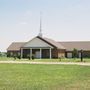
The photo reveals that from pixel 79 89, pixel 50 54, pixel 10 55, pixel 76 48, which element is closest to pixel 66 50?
pixel 76 48

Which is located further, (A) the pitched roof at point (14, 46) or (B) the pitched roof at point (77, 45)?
(A) the pitched roof at point (14, 46)

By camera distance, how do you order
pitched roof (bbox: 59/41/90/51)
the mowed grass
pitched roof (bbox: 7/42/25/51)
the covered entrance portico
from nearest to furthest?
1. the mowed grass
2. the covered entrance portico
3. pitched roof (bbox: 59/41/90/51)
4. pitched roof (bbox: 7/42/25/51)

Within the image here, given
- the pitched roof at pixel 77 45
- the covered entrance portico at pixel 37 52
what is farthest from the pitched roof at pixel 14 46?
the pitched roof at pixel 77 45

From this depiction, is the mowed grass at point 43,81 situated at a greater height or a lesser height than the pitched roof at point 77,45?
lesser

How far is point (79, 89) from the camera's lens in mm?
14766

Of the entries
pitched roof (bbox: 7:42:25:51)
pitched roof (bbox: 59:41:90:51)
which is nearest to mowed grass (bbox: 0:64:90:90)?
pitched roof (bbox: 59:41:90:51)

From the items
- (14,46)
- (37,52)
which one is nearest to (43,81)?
(37,52)

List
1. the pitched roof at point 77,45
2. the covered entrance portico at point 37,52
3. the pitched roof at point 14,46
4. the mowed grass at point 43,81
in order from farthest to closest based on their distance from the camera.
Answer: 1. the pitched roof at point 14,46
2. the pitched roof at point 77,45
3. the covered entrance portico at point 37,52
4. the mowed grass at point 43,81

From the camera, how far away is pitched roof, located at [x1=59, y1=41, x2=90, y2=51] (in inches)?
3369

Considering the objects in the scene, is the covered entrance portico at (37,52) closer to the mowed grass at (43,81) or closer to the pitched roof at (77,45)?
the pitched roof at (77,45)

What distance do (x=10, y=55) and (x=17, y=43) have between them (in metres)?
5.75

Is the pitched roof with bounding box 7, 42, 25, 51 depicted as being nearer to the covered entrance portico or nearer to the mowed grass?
the covered entrance portico

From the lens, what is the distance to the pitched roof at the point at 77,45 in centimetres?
8556

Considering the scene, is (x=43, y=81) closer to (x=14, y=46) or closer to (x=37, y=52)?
(x=37, y=52)
